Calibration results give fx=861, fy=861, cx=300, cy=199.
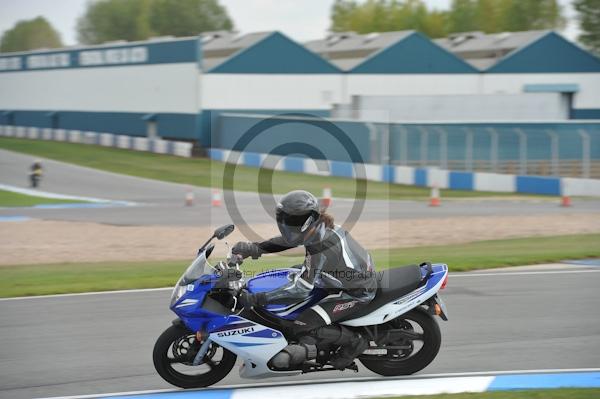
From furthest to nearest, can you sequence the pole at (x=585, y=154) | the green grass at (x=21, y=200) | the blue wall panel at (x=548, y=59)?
the blue wall panel at (x=548, y=59) < the pole at (x=585, y=154) < the green grass at (x=21, y=200)

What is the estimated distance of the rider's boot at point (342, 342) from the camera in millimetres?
7762

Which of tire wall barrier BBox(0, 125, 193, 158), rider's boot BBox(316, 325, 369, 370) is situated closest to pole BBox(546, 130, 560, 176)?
tire wall barrier BBox(0, 125, 193, 158)

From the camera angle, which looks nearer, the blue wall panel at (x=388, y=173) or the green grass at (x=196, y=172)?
the green grass at (x=196, y=172)

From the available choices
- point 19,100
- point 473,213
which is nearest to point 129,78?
point 19,100

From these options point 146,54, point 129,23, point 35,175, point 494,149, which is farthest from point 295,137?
point 129,23

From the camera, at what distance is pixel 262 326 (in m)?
7.68

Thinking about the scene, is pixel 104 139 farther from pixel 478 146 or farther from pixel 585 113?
pixel 585 113

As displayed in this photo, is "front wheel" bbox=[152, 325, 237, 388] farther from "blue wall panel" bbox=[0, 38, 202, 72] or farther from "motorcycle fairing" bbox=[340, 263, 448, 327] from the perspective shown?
"blue wall panel" bbox=[0, 38, 202, 72]

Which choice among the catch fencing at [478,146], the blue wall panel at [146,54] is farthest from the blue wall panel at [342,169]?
the blue wall panel at [146,54]

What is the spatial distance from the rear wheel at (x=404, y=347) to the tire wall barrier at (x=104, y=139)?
131ft

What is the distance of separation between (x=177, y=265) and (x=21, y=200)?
16.8 metres

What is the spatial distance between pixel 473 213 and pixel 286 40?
28874 mm

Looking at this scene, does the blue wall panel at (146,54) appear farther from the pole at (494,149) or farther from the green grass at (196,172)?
the pole at (494,149)

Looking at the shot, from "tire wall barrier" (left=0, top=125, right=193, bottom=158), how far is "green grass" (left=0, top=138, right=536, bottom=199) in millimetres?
768
